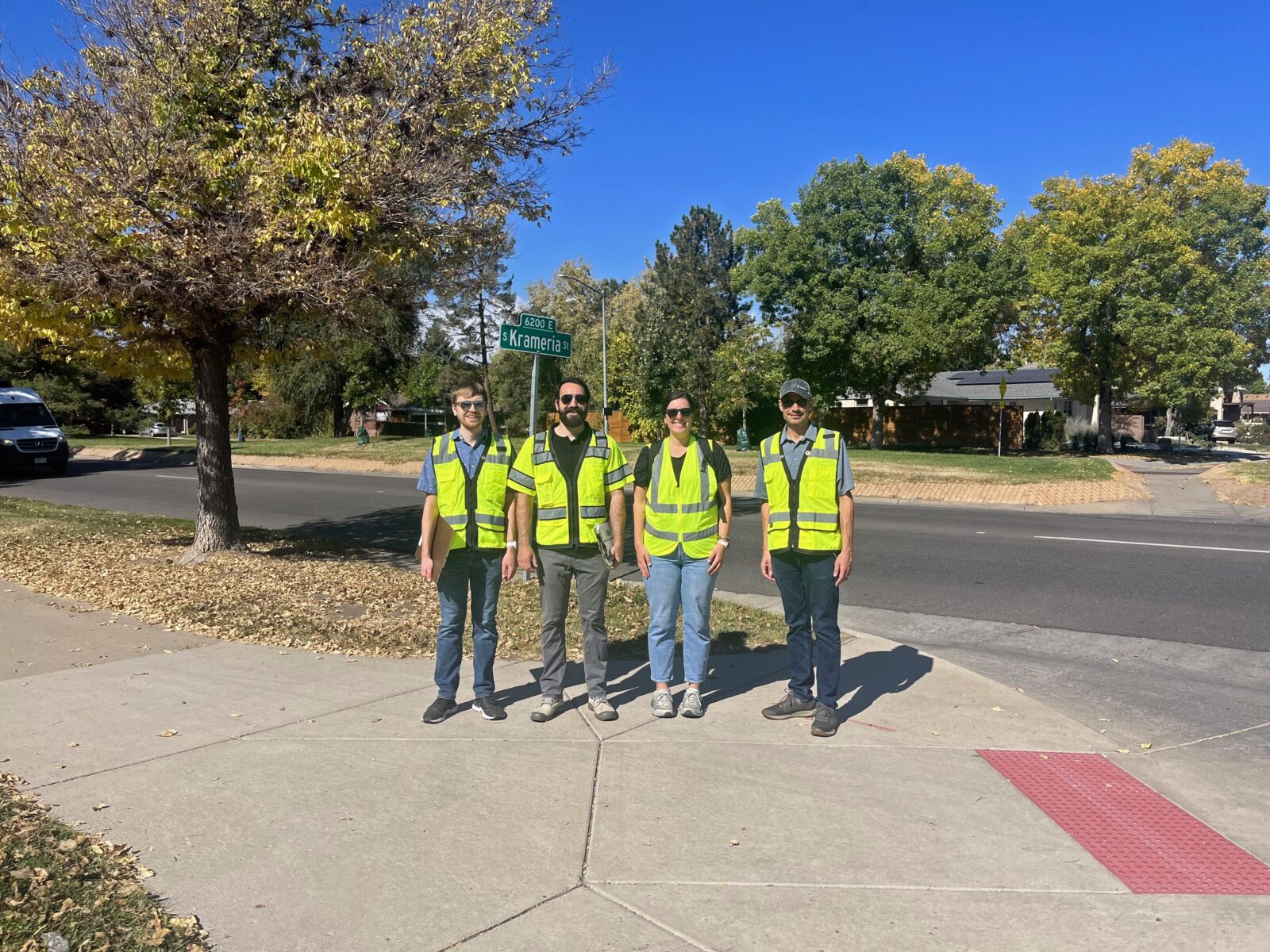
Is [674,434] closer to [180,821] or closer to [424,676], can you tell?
[424,676]

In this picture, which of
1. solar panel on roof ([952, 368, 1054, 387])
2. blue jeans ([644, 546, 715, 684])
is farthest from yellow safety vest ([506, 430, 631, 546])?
solar panel on roof ([952, 368, 1054, 387])

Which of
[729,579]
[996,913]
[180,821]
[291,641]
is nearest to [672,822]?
[996,913]

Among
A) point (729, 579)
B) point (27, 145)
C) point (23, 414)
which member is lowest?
point (729, 579)

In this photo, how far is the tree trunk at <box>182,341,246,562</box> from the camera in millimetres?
9742

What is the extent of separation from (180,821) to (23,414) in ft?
81.2

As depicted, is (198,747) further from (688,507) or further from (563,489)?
(688,507)

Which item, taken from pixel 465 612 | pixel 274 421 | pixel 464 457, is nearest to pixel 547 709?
pixel 465 612

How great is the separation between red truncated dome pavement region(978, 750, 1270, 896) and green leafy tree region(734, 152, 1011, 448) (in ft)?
90.6

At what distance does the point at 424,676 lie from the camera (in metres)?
5.99

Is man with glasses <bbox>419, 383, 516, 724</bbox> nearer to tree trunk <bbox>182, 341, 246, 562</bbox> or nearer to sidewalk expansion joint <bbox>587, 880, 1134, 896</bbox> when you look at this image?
sidewalk expansion joint <bbox>587, 880, 1134, 896</bbox>

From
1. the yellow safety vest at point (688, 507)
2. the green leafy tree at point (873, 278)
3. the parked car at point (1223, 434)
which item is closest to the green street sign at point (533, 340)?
the yellow safety vest at point (688, 507)

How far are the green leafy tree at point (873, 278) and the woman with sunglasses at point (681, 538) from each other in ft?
89.3

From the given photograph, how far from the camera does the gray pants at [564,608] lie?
5.15 metres

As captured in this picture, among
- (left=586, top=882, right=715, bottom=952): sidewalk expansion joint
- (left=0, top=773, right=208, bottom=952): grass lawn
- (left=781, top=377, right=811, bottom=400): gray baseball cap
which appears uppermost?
(left=781, top=377, right=811, bottom=400): gray baseball cap
